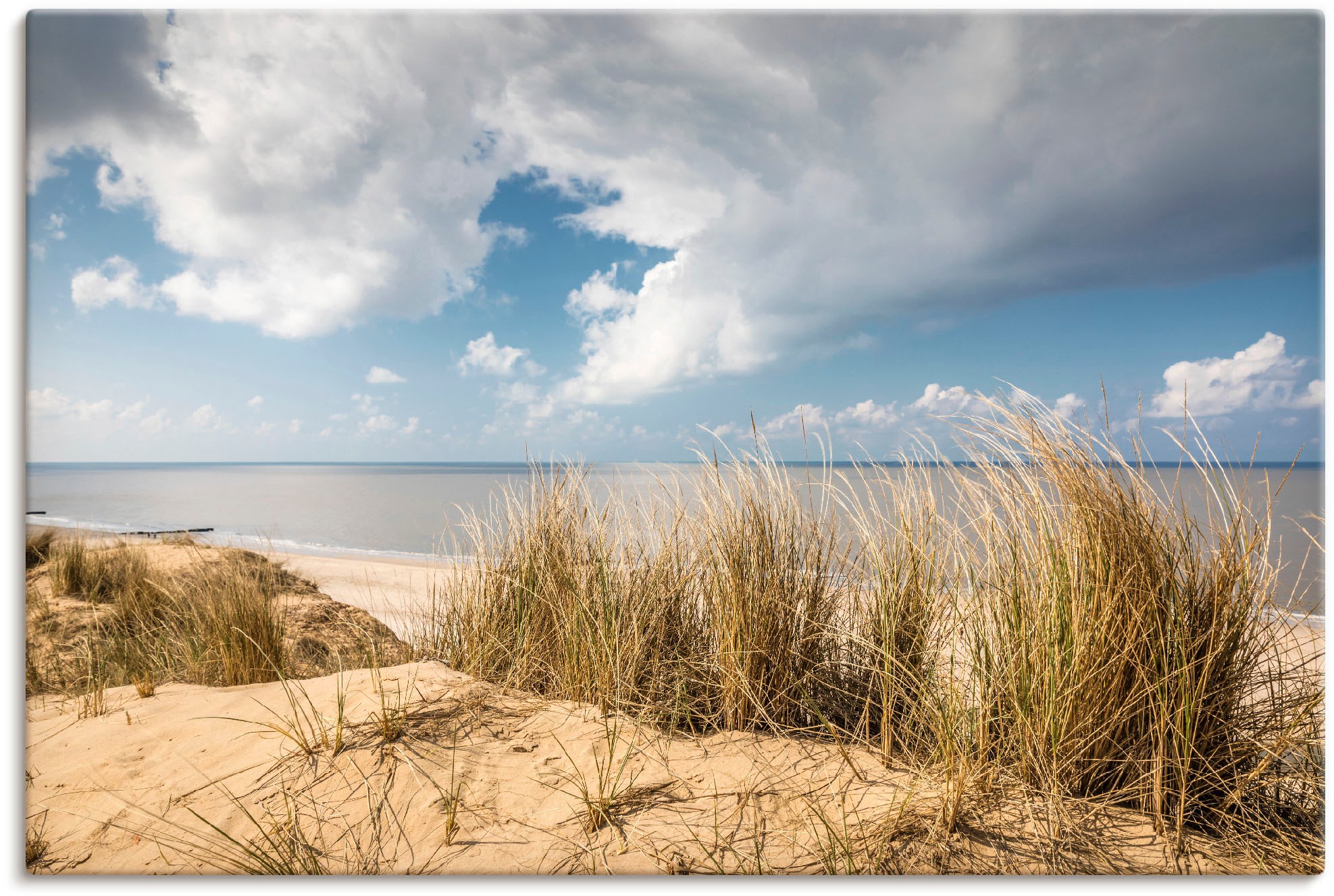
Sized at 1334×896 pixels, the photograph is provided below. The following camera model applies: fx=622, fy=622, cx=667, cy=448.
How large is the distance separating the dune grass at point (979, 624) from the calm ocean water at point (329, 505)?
0.23 m

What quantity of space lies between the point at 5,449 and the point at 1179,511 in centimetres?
367

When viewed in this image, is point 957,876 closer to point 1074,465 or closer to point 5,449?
point 1074,465

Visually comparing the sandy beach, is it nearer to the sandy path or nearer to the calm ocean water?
the calm ocean water

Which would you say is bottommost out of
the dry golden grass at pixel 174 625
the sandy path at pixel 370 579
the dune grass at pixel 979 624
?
the sandy path at pixel 370 579

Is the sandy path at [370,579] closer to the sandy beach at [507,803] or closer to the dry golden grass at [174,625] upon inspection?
the dry golden grass at [174,625]

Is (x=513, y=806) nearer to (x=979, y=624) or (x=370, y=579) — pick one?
(x=979, y=624)

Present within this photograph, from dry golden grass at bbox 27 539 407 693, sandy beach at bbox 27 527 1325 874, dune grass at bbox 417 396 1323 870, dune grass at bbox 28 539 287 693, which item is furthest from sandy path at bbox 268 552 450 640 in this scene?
dune grass at bbox 417 396 1323 870

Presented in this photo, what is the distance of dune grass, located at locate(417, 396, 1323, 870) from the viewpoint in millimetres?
1632

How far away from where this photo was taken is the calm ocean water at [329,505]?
6.53 ft

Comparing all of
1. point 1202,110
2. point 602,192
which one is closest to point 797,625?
point 602,192

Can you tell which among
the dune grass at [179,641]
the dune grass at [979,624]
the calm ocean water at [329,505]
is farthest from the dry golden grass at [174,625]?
the dune grass at [979,624]

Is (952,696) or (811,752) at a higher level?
(952,696)

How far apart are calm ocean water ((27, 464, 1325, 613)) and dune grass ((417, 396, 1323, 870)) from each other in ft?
0.74

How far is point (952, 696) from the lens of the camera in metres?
1.77
